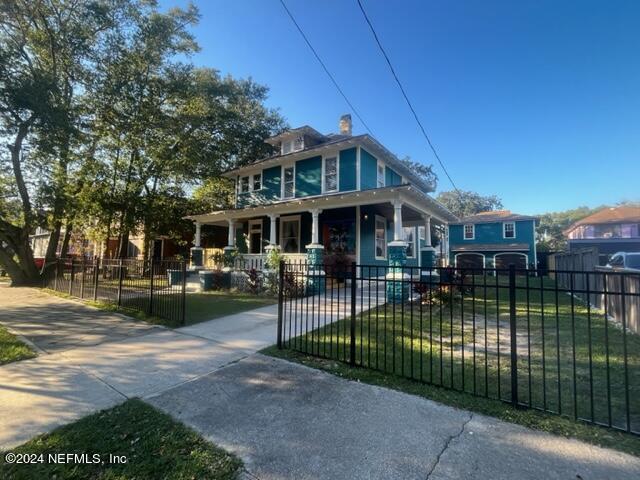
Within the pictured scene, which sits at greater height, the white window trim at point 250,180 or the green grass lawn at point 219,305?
the white window trim at point 250,180

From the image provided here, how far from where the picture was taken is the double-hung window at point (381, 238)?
50.3 feet

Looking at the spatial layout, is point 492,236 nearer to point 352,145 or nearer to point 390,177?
point 390,177

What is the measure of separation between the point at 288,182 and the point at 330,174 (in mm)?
2722

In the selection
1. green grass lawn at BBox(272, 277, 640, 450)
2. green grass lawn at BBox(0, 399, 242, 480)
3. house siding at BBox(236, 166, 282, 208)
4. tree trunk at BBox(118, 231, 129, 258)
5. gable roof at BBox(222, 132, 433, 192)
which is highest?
gable roof at BBox(222, 132, 433, 192)

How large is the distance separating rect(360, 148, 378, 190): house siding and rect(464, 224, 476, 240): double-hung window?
20489 millimetres

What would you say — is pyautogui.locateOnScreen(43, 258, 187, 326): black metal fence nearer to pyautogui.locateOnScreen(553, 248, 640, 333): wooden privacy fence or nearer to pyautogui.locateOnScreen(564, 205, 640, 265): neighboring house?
pyautogui.locateOnScreen(553, 248, 640, 333): wooden privacy fence

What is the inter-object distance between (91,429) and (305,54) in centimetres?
887

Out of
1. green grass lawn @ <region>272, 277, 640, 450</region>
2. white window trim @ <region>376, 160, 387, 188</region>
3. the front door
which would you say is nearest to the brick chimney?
white window trim @ <region>376, 160, 387, 188</region>

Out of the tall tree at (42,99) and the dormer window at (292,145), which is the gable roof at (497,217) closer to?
the dormer window at (292,145)

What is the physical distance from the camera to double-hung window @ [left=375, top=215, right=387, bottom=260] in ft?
50.3

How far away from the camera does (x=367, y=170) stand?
14.4 metres

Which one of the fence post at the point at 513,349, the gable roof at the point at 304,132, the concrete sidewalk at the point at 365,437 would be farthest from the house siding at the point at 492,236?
the concrete sidewalk at the point at 365,437

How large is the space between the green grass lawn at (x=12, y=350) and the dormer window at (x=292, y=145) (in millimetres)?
12981

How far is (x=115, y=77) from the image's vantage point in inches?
615
